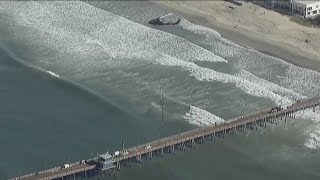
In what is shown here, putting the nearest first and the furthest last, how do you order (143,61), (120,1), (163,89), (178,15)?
1. (163,89)
2. (143,61)
3. (178,15)
4. (120,1)

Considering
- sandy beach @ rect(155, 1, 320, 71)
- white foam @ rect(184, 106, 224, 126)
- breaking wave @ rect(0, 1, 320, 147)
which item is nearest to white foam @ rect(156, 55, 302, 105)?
breaking wave @ rect(0, 1, 320, 147)

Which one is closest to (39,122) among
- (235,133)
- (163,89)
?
(163,89)

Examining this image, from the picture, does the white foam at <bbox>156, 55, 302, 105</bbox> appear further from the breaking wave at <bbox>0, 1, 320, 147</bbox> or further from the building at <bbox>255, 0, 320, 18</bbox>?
the building at <bbox>255, 0, 320, 18</bbox>

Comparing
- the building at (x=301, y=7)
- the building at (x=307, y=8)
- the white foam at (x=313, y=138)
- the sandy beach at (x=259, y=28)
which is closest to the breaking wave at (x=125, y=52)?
the white foam at (x=313, y=138)

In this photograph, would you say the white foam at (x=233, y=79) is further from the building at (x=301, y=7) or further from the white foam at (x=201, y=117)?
the building at (x=301, y=7)

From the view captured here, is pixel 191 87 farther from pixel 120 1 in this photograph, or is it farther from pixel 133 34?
pixel 120 1

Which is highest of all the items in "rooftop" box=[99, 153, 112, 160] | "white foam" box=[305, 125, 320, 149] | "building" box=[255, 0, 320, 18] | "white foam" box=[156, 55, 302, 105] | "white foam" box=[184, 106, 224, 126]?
"building" box=[255, 0, 320, 18]
